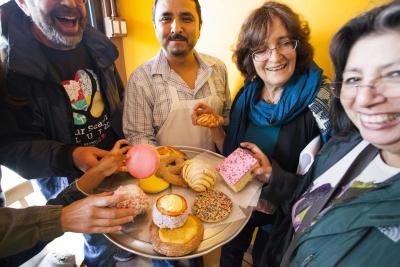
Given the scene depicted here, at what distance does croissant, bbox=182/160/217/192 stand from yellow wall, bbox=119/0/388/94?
719mm

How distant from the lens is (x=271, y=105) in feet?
3.47

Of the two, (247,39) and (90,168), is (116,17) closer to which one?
(247,39)

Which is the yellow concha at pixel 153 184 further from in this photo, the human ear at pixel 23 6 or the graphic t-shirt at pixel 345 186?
the human ear at pixel 23 6

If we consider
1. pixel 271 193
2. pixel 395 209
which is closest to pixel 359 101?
pixel 395 209

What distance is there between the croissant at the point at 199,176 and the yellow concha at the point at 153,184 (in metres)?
0.09

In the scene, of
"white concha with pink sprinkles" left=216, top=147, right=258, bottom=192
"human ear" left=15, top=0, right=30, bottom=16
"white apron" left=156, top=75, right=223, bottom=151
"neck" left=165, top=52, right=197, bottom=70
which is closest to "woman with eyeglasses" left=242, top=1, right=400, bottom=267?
"white concha with pink sprinkles" left=216, top=147, right=258, bottom=192

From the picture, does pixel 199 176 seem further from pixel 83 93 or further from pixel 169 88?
pixel 83 93

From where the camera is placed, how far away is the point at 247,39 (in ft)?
3.39

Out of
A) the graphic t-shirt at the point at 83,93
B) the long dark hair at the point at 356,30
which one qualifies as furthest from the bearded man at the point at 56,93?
the long dark hair at the point at 356,30

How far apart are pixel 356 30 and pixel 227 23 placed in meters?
0.94

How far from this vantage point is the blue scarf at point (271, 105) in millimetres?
967

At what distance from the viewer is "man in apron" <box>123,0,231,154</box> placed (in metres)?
1.14

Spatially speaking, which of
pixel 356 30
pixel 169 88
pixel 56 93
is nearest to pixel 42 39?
pixel 56 93

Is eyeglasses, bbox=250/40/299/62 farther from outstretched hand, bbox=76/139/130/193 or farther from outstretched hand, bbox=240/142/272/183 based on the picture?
outstretched hand, bbox=76/139/130/193
